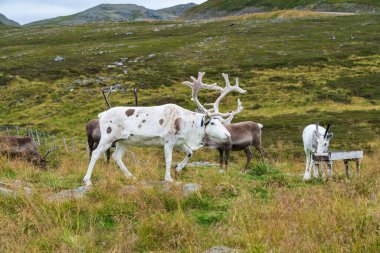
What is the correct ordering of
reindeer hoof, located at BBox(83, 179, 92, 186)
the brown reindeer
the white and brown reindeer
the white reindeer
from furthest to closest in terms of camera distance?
1. the brown reindeer
2. the white reindeer
3. the white and brown reindeer
4. reindeer hoof, located at BBox(83, 179, 92, 186)

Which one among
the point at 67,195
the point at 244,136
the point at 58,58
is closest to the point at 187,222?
the point at 67,195

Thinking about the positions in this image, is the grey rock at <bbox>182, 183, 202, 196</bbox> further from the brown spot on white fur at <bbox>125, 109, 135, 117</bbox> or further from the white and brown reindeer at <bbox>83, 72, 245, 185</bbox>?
the brown spot on white fur at <bbox>125, 109, 135, 117</bbox>

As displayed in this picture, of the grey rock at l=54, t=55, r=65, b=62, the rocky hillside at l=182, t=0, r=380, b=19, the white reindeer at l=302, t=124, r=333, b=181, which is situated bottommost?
the grey rock at l=54, t=55, r=65, b=62

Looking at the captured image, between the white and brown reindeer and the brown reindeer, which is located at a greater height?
the white and brown reindeer

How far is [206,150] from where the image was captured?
27.0 metres

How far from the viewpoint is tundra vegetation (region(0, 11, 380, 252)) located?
6.63 m

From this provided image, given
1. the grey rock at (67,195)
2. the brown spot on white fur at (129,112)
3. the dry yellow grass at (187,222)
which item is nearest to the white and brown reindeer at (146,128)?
the brown spot on white fur at (129,112)

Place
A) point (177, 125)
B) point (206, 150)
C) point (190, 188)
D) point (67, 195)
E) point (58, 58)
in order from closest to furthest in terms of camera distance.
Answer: point (67, 195) → point (190, 188) → point (177, 125) → point (206, 150) → point (58, 58)

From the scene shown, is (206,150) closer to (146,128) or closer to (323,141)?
(323,141)

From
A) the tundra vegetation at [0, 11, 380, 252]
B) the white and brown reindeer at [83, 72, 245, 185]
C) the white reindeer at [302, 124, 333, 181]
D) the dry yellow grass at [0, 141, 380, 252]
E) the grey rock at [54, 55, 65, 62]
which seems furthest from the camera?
the grey rock at [54, 55, 65, 62]

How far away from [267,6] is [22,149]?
510ft

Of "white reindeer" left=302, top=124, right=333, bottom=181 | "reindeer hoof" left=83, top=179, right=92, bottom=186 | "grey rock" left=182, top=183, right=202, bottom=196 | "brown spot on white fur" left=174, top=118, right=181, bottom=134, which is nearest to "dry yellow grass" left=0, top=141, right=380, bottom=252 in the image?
"grey rock" left=182, top=183, right=202, bottom=196

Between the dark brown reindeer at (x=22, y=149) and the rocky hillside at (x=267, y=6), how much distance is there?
129979 mm

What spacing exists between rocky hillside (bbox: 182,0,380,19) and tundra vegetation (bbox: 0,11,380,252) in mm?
22869
